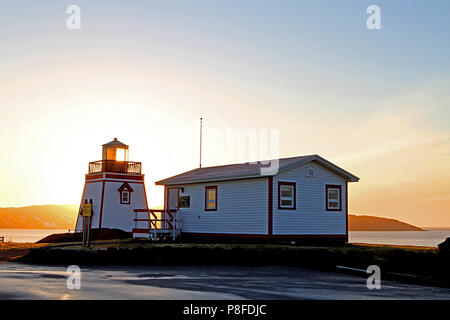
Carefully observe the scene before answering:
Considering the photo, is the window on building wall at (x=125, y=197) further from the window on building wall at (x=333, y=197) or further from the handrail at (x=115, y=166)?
the window on building wall at (x=333, y=197)

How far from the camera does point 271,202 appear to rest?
25.9 m

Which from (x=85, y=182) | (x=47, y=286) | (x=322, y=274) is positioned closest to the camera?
(x=47, y=286)

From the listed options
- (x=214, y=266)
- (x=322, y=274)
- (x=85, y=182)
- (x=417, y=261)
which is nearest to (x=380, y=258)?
(x=417, y=261)

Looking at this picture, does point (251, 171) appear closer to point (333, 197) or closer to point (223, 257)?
point (333, 197)

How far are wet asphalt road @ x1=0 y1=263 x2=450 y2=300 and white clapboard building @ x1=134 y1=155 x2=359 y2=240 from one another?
9147 millimetres

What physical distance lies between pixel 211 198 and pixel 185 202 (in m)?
2.69

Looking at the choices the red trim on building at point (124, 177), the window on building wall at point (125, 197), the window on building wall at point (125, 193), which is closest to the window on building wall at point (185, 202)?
the red trim on building at point (124, 177)

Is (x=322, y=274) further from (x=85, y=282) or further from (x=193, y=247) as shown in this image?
(x=85, y=282)

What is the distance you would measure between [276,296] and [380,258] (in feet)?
40.8

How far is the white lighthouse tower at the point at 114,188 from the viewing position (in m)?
40.6

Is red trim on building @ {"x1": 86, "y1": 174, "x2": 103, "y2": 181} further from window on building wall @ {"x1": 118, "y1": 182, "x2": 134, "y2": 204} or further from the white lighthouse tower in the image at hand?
window on building wall @ {"x1": 118, "y1": 182, "x2": 134, "y2": 204}

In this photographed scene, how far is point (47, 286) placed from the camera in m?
11.7

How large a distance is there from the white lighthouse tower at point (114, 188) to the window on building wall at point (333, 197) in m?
18.8

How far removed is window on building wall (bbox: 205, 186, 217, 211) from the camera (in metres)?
29.3
